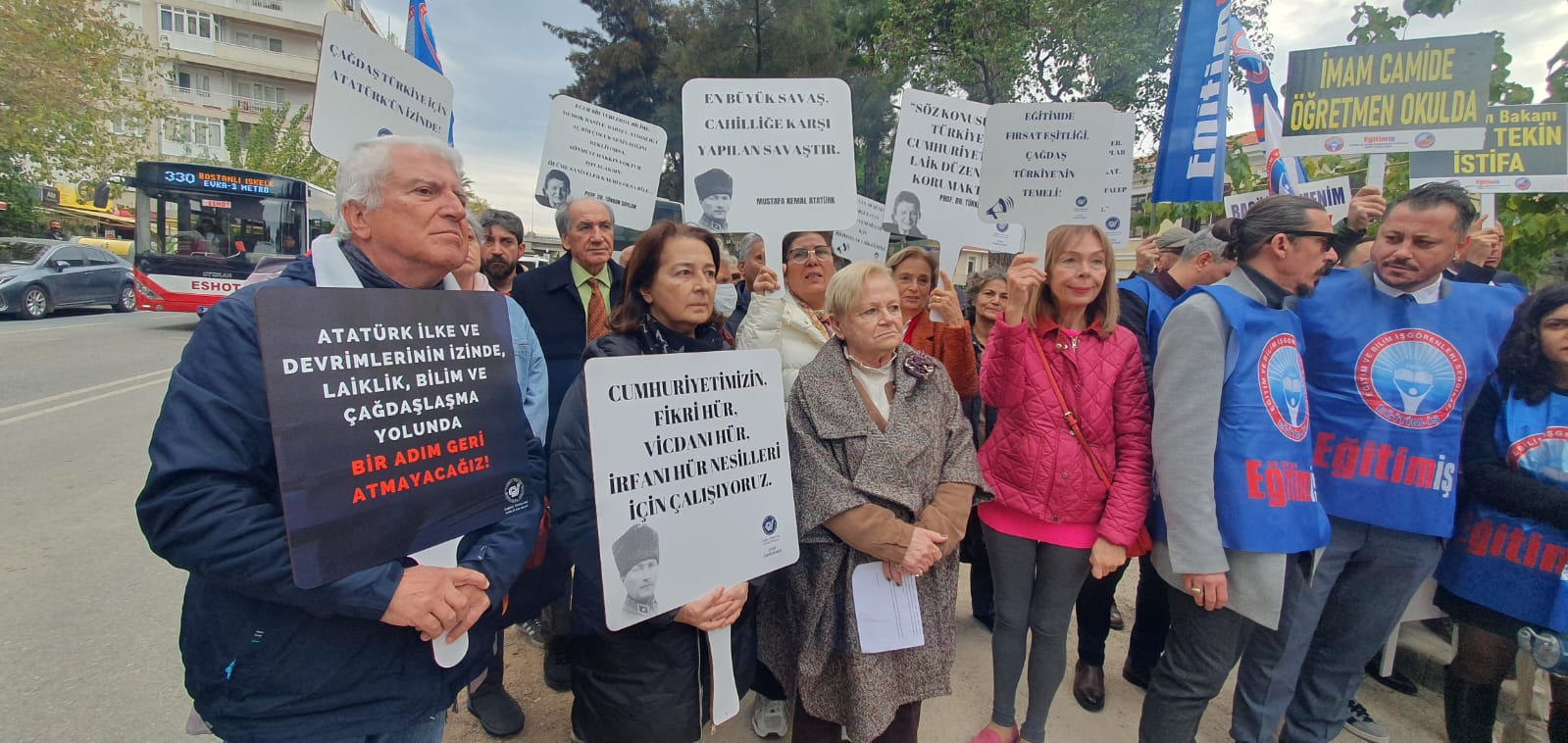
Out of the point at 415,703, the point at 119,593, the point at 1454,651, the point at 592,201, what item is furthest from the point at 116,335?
the point at 1454,651

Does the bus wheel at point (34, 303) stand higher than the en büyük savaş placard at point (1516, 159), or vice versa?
the en büyük savaş placard at point (1516, 159)

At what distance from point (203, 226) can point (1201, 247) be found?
54.2 feet

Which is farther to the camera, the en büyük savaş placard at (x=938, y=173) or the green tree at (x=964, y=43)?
the green tree at (x=964, y=43)

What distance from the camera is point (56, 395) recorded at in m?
7.93

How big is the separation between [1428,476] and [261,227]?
1687cm

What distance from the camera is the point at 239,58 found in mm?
38750

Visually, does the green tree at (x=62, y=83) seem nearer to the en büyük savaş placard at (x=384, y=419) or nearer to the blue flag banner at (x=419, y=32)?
the blue flag banner at (x=419, y=32)

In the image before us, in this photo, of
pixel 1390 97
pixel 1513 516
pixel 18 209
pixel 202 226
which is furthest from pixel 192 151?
pixel 1513 516

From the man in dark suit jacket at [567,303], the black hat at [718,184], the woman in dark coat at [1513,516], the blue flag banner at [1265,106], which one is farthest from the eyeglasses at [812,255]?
the blue flag banner at [1265,106]

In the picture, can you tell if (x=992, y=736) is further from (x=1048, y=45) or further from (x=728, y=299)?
(x=1048, y=45)

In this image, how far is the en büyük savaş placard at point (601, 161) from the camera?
13.7 feet

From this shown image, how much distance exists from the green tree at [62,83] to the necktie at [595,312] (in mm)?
19311

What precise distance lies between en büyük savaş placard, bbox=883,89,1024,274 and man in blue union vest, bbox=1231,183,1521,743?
1645 mm

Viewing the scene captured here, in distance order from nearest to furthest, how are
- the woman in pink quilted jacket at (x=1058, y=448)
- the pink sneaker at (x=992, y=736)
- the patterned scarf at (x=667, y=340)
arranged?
the patterned scarf at (x=667, y=340) → the woman in pink quilted jacket at (x=1058, y=448) → the pink sneaker at (x=992, y=736)
